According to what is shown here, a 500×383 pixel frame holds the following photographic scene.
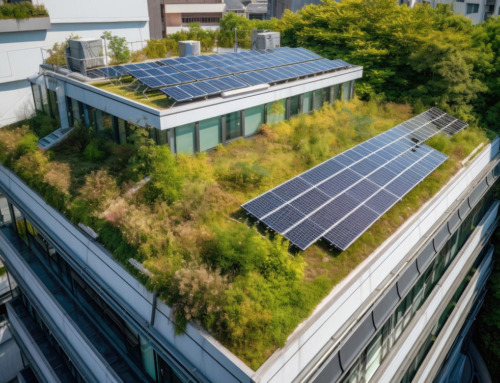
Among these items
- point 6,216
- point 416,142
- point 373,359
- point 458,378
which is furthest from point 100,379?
point 458,378

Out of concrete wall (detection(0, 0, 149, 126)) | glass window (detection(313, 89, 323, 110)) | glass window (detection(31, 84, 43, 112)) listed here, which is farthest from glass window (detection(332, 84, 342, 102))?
glass window (detection(31, 84, 43, 112))

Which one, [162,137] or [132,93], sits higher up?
[132,93]

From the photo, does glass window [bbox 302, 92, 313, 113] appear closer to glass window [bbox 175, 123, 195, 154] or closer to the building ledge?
glass window [bbox 175, 123, 195, 154]

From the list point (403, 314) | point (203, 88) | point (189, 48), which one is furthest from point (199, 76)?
point (403, 314)

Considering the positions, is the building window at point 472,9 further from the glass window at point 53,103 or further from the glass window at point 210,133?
the glass window at point 53,103

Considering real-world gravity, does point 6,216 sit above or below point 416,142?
below

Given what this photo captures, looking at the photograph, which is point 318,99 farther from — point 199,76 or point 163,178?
point 163,178

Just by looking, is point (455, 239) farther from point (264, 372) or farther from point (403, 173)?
point (264, 372)
